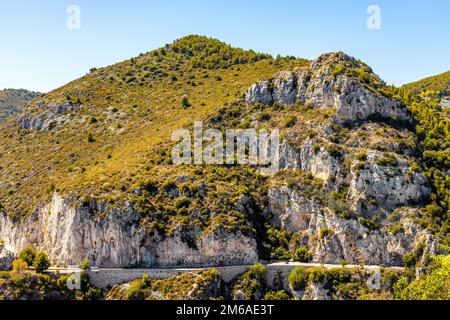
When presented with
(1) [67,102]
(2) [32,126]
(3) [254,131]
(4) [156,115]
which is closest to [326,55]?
(3) [254,131]

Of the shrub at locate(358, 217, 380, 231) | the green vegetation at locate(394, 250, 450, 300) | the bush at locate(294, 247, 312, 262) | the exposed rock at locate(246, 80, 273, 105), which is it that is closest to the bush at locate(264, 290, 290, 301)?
the bush at locate(294, 247, 312, 262)

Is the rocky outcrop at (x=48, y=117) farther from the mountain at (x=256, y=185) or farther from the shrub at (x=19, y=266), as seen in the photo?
the shrub at (x=19, y=266)

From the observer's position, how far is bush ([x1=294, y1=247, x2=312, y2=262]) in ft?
264

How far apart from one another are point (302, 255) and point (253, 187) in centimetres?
1758

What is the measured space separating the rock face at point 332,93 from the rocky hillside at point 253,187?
0.81 ft

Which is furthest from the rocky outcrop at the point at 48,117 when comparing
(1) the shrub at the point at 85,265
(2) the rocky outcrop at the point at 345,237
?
(2) the rocky outcrop at the point at 345,237

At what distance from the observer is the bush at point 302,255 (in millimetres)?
80562

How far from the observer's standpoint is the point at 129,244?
8106cm

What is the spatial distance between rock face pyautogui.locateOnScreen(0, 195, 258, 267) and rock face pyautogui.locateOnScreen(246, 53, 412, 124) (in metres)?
35.1

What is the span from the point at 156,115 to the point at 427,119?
2526 inches

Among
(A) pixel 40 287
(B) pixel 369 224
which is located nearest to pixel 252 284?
(B) pixel 369 224

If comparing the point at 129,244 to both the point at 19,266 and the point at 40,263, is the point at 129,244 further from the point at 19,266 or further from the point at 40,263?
the point at 19,266

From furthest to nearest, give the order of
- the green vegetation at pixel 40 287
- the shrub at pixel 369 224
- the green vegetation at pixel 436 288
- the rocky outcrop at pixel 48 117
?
the rocky outcrop at pixel 48 117 < the shrub at pixel 369 224 < the green vegetation at pixel 40 287 < the green vegetation at pixel 436 288

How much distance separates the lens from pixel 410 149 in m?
89.2
